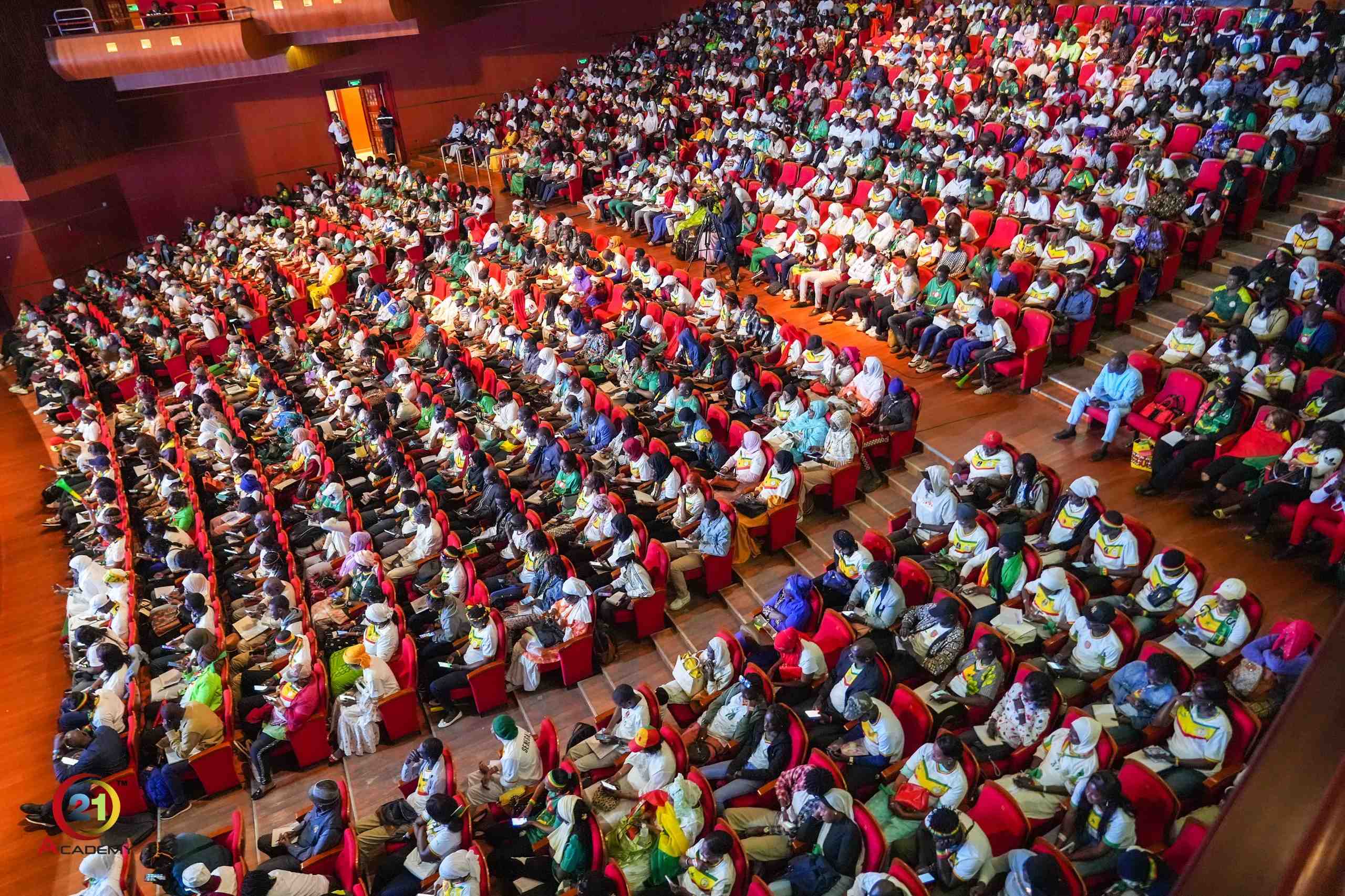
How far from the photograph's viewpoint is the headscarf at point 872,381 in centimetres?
798

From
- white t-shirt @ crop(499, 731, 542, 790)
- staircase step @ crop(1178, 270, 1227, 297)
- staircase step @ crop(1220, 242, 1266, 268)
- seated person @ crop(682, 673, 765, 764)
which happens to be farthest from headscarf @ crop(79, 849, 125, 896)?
staircase step @ crop(1220, 242, 1266, 268)

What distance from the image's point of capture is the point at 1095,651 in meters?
5.01

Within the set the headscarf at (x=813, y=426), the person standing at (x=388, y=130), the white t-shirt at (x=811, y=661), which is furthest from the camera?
the person standing at (x=388, y=130)

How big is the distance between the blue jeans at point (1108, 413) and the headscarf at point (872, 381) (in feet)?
5.46

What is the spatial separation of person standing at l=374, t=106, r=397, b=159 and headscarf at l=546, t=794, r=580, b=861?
20.5m

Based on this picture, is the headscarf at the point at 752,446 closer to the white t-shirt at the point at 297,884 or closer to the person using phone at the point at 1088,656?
the person using phone at the point at 1088,656

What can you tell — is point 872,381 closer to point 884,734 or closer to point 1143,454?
point 1143,454

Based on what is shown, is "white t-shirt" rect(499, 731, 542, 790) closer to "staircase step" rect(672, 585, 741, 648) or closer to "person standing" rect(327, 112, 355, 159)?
"staircase step" rect(672, 585, 741, 648)

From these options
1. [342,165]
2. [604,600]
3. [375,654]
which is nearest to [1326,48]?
[604,600]

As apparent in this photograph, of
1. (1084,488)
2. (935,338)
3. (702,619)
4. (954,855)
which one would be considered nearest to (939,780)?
(954,855)

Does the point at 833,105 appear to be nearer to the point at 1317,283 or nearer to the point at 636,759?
the point at 1317,283

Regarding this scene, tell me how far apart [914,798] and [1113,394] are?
14.3 feet

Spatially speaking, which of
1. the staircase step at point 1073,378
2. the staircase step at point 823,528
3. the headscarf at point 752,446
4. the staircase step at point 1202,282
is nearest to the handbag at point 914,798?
the staircase step at point 823,528

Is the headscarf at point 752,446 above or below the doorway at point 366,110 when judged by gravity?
below
